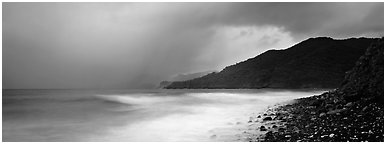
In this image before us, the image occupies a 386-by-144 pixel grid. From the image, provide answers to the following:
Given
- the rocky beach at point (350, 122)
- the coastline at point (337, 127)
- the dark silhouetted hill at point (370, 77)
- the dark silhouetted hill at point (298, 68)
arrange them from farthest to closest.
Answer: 1. the dark silhouetted hill at point (298, 68)
2. the dark silhouetted hill at point (370, 77)
3. the rocky beach at point (350, 122)
4. the coastline at point (337, 127)

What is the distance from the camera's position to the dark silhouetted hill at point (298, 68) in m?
87.2

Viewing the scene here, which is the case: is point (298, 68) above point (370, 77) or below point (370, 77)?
above

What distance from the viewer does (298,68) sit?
10844cm

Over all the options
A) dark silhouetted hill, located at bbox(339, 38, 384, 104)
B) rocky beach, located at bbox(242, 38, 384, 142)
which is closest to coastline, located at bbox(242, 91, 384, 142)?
rocky beach, located at bbox(242, 38, 384, 142)

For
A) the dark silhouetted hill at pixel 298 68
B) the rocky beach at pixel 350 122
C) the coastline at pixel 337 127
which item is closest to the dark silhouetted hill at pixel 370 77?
the rocky beach at pixel 350 122

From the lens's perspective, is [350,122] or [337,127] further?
[350,122]

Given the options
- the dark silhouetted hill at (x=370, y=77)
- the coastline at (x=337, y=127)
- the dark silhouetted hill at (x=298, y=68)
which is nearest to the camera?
the coastline at (x=337, y=127)

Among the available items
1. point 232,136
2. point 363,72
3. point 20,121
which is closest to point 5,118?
point 20,121

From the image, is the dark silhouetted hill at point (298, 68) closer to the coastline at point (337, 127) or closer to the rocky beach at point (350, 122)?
the rocky beach at point (350, 122)

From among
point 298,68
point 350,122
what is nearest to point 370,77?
point 350,122

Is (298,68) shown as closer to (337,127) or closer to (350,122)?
(350,122)

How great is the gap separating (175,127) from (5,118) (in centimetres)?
760

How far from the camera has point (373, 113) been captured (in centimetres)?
867

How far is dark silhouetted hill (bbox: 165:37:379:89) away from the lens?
3435 inches
